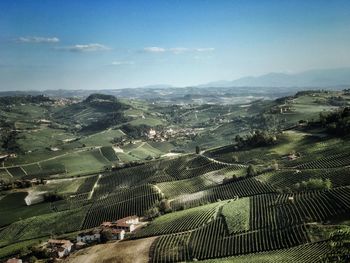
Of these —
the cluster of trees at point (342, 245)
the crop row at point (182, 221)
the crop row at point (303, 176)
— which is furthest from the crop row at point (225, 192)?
the cluster of trees at point (342, 245)

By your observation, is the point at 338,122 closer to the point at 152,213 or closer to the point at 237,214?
the point at 152,213

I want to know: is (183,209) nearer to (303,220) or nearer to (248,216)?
(248,216)

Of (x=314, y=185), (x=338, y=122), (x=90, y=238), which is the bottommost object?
(x=90, y=238)

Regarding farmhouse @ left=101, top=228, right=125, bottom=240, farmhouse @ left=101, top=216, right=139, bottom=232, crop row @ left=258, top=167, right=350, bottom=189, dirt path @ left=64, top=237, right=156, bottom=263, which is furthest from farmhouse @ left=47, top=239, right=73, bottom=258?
crop row @ left=258, top=167, right=350, bottom=189

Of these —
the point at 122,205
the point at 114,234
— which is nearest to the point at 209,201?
the point at 122,205

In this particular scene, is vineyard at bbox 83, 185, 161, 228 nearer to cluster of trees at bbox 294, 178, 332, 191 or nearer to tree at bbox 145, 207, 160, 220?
tree at bbox 145, 207, 160, 220

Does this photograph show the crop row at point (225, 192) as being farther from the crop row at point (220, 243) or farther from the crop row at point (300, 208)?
the crop row at point (220, 243)

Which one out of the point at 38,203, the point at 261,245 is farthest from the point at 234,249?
the point at 38,203
